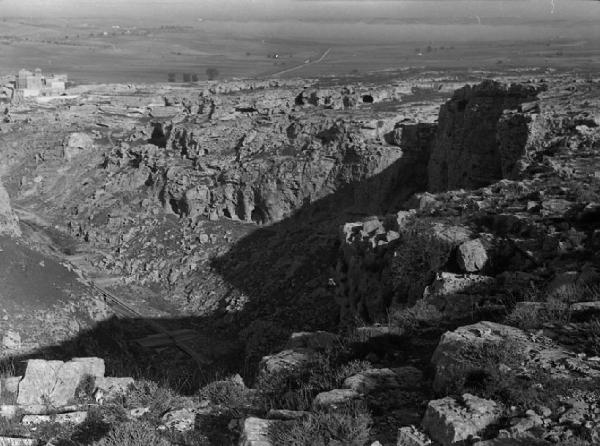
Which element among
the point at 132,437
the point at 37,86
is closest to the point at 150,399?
the point at 132,437

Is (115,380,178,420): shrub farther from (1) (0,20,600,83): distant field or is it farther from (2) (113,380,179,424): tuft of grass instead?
(1) (0,20,600,83): distant field

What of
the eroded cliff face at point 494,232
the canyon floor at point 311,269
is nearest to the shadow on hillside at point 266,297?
the canyon floor at point 311,269

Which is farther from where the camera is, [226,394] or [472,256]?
[472,256]

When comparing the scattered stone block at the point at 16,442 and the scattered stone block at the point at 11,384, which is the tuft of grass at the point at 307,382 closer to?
the scattered stone block at the point at 16,442

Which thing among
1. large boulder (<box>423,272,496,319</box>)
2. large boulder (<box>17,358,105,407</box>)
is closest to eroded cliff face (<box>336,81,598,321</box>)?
large boulder (<box>423,272,496,319</box>)

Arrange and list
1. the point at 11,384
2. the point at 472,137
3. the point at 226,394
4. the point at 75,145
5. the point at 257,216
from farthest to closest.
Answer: the point at 75,145, the point at 257,216, the point at 472,137, the point at 11,384, the point at 226,394

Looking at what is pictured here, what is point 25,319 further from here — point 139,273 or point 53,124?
point 53,124

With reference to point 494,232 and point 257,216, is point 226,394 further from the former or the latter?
point 257,216

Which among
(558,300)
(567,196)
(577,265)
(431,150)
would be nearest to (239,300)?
(431,150)
